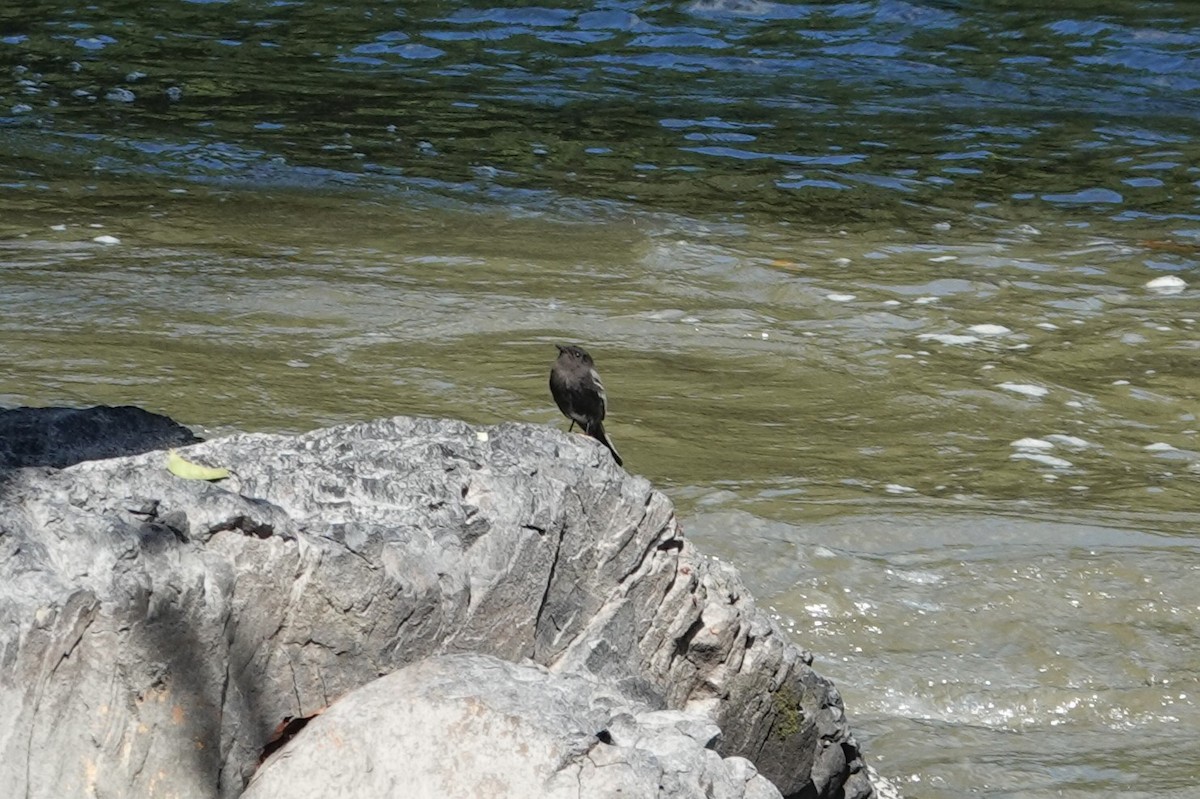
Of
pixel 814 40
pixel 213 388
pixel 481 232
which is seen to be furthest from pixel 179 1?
pixel 213 388

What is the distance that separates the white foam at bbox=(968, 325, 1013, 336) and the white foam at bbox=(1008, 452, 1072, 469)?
4.92ft

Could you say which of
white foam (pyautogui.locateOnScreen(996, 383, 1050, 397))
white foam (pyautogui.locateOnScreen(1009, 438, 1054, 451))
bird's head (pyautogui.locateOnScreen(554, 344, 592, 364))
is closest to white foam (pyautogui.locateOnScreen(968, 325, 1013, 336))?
white foam (pyautogui.locateOnScreen(996, 383, 1050, 397))

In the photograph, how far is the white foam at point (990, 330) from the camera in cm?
768

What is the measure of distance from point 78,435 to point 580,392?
2241mm

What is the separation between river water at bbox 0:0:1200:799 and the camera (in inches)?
194

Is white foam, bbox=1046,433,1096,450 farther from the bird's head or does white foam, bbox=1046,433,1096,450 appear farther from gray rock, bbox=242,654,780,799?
gray rock, bbox=242,654,780,799

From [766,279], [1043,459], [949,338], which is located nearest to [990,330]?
[949,338]

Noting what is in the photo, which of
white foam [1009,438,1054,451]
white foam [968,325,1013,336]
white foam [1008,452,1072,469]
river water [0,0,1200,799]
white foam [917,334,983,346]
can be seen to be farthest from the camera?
white foam [968,325,1013,336]

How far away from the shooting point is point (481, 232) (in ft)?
29.5

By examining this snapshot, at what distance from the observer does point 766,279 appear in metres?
8.33

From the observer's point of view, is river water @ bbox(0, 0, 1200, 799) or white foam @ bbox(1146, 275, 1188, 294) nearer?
river water @ bbox(0, 0, 1200, 799)

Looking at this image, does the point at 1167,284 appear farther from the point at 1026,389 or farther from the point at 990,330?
the point at 1026,389

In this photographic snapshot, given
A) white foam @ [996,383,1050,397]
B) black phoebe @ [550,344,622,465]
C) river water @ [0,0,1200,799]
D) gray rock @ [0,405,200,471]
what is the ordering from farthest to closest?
white foam @ [996,383,1050,397] → black phoebe @ [550,344,622,465] → river water @ [0,0,1200,799] → gray rock @ [0,405,200,471]

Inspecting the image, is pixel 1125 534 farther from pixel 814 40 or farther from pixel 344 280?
pixel 814 40
